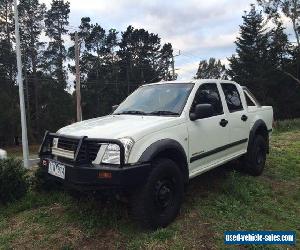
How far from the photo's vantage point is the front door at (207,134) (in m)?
5.41

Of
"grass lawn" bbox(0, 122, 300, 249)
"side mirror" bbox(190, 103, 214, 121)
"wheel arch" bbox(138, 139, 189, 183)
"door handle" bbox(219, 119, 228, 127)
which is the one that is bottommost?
"grass lawn" bbox(0, 122, 300, 249)

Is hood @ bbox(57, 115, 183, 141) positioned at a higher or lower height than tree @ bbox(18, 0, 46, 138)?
lower

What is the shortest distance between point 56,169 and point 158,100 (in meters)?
1.87

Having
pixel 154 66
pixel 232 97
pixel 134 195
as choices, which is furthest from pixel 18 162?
pixel 154 66

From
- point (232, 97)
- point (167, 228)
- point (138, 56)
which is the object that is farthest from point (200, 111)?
point (138, 56)

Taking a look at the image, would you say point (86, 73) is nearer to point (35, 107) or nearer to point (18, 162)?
point (35, 107)

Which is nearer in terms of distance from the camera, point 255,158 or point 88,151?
point 88,151

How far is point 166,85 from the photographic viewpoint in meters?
6.16

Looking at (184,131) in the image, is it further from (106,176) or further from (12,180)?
(12,180)

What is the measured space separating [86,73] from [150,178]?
5710 centimetres

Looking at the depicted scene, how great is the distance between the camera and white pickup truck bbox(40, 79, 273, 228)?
4.36m

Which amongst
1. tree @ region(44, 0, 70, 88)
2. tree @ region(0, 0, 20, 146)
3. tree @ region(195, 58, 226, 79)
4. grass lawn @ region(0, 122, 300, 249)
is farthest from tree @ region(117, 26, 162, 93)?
grass lawn @ region(0, 122, 300, 249)

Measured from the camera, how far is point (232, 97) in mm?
6816

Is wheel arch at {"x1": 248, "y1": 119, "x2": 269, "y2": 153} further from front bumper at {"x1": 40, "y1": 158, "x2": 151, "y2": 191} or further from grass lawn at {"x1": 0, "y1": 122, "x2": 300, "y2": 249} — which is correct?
front bumper at {"x1": 40, "y1": 158, "x2": 151, "y2": 191}
